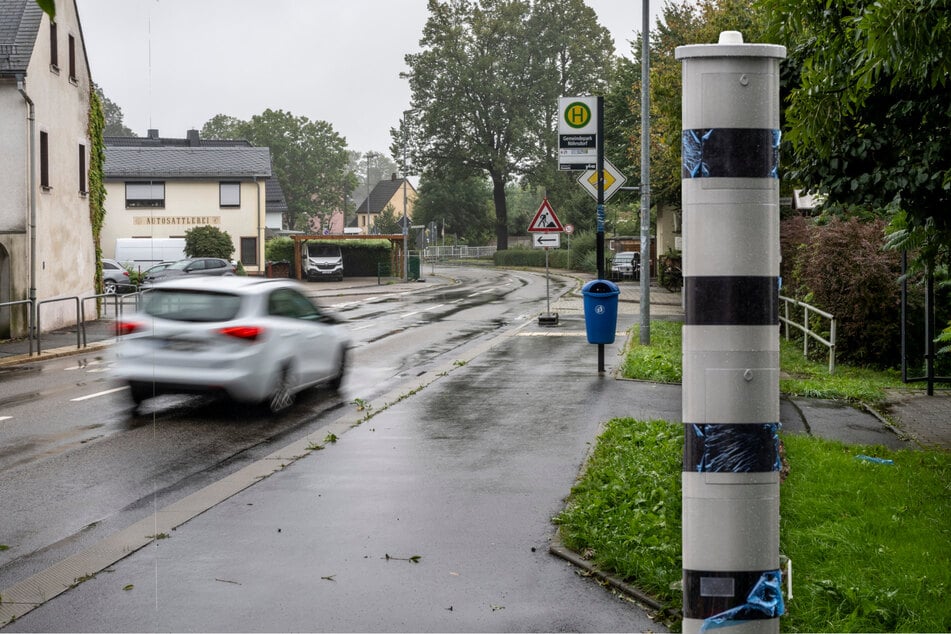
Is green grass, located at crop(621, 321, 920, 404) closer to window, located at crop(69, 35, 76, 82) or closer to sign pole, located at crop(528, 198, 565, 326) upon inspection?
sign pole, located at crop(528, 198, 565, 326)

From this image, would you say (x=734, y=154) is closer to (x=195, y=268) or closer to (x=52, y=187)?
(x=195, y=268)

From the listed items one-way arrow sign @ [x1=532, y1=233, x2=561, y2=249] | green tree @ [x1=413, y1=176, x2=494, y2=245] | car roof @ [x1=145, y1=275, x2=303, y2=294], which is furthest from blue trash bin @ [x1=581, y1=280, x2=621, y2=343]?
green tree @ [x1=413, y1=176, x2=494, y2=245]

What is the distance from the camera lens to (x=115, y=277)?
3659 cm

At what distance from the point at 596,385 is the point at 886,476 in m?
5.86

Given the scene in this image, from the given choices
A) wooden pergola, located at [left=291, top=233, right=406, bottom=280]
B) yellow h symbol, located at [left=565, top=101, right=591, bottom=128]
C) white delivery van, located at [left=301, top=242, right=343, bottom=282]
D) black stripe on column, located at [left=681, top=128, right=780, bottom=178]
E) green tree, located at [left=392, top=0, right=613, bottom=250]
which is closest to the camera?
black stripe on column, located at [left=681, top=128, right=780, bottom=178]

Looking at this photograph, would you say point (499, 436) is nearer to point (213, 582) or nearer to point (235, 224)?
point (213, 582)

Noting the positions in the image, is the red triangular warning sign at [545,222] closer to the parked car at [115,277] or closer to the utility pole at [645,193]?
the utility pole at [645,193]

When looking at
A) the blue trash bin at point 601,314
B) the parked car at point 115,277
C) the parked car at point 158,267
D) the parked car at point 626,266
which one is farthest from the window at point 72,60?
the parked car at point 626,266

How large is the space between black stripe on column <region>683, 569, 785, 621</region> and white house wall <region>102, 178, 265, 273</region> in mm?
15571

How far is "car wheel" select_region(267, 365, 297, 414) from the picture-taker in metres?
11.6

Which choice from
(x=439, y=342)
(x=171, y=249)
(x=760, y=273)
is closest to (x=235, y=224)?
(x=171, y=249)

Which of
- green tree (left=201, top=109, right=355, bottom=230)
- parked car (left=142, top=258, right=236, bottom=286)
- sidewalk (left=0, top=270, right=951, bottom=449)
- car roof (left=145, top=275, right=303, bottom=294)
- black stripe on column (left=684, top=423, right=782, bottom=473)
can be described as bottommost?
sidewalk (left=0, top=270, right=951, bottom=449)

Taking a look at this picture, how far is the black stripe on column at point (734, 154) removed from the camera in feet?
7.93

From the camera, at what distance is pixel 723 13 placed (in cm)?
3167
